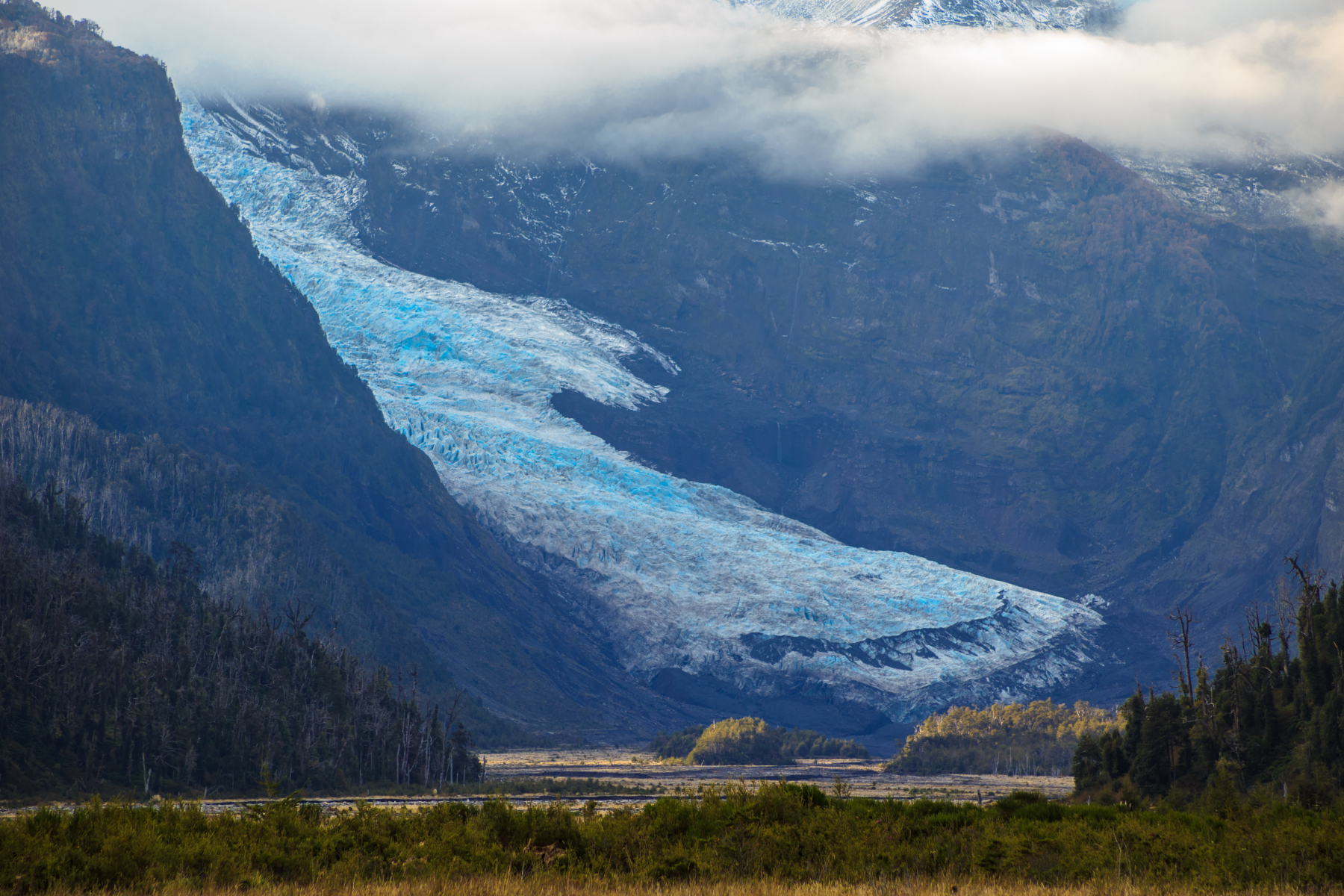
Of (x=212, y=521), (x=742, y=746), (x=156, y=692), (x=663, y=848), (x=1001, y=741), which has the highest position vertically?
(x=212, y=521)

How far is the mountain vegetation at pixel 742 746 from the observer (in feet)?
390

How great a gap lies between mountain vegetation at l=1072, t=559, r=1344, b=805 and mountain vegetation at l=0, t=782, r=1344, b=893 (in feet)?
86.2

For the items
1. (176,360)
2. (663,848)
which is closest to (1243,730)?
(663,848)

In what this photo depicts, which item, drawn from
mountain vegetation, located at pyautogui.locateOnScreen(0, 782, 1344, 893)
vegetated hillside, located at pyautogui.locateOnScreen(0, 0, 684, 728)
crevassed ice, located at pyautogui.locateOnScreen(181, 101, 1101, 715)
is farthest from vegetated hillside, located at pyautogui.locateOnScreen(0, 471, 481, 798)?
crevassed ice, located at pyautogui.locateOnScreen(181, 101, 1101, 715)

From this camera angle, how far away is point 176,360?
18638 cm

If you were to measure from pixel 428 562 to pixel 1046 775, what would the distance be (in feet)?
328

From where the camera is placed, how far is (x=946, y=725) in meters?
130

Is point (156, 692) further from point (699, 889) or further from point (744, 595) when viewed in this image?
point (744, 595)

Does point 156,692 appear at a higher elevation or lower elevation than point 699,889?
lower

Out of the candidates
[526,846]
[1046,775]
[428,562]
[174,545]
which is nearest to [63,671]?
[174,545]

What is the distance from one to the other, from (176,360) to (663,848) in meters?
172

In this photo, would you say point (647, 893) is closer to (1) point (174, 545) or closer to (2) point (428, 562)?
(1) point (174, 545)

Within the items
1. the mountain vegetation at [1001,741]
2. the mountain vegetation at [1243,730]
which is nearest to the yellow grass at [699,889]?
the mountain vegetation at [1243,730]

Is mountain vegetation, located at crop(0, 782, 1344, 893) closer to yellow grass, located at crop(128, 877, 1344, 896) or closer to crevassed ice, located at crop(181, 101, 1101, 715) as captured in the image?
yellow grass, located at crop(128, 877, 1344, 896)
